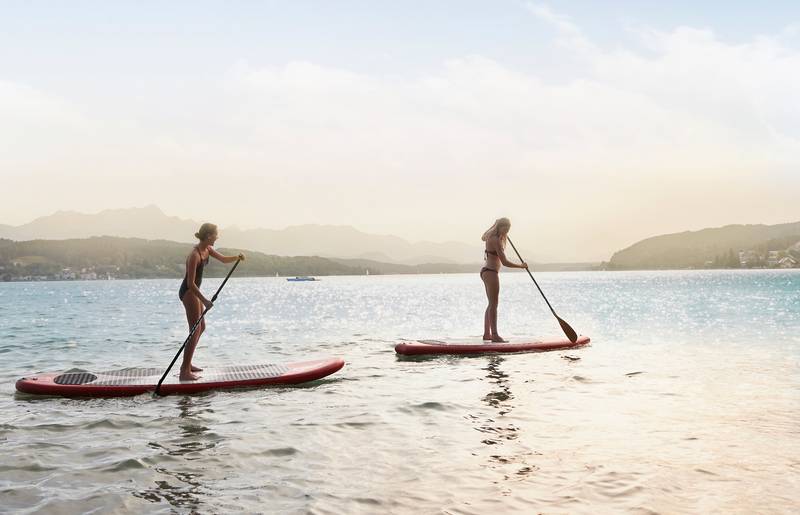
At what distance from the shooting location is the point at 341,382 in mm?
13219

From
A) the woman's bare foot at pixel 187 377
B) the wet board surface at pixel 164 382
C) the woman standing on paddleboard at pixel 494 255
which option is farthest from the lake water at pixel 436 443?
the woman standing on paddleboard at pixel 494 255

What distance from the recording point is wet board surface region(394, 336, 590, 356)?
52.4 ft

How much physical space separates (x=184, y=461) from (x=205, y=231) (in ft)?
15.2

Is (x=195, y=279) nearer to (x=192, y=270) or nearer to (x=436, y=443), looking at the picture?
(x=192, y=270)

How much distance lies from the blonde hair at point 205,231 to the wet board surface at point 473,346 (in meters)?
6.96

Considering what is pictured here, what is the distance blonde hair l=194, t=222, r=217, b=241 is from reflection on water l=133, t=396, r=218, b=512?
9.39ft

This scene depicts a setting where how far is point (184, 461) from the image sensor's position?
24.7ft

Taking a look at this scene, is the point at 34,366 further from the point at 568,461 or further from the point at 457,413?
the point at 568,461

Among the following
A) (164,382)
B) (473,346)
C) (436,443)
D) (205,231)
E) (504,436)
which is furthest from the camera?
(473,346)

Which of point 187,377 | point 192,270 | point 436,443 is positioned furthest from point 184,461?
point 187,377

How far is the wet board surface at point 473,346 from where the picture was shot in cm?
1596

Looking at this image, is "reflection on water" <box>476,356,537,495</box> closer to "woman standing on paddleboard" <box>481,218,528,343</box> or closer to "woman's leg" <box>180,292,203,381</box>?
"woman standing on paddleboard" <box>481,218,528,343</box>

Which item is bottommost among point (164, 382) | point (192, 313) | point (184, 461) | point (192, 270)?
point (184, 461)

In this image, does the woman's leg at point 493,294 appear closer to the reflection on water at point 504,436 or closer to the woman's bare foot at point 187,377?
the reflection on water at point 504,436
